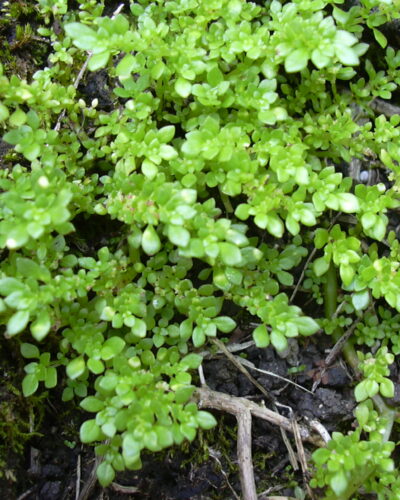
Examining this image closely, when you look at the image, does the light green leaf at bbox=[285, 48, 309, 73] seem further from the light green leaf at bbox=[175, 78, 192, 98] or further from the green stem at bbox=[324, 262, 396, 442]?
the green stem at bbox=[324, 262, 396, 442]

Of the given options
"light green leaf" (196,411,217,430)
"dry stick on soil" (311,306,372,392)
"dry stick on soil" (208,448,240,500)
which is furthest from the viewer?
"dry stick on soil" (311,306,372,392)

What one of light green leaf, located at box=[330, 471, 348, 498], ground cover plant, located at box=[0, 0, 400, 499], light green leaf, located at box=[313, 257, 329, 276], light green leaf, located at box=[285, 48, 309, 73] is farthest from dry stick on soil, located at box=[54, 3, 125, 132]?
light green leaf, located at box=[330, 471, 348, 498]

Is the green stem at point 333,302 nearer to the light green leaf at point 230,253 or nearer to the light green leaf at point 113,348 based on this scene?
the light green leaf at point 230,253

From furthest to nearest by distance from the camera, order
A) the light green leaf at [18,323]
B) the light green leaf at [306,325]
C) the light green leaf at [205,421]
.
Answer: the light green leaf at [306,325]
the light green leaf at [205,421]
the light green leaf at [18,323]

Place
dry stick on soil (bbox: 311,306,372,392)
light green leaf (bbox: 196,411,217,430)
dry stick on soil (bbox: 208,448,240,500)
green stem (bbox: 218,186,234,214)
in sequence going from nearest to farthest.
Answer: light green leaf (bbox: 196,411,217,430), dry stick on soil (bbox: 208,448,240,500), green stem (bbox: 218,186,234,214), dry stick on soil (bbox: 311,306,372,392)

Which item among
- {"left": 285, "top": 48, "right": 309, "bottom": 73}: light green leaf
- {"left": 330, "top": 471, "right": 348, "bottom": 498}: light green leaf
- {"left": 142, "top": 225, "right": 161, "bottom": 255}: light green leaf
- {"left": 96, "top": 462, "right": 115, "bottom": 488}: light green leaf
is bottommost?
{"left": 330, "top": 471, "right": 348, "bottom": 498}: light green leaf

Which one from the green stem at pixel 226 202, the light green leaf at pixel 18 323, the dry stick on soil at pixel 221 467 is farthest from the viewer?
the green stem at pixel 226 202

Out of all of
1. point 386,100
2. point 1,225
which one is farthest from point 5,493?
point 386,100

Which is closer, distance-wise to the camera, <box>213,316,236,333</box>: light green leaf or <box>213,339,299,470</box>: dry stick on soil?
<box>213,316,236,333</box>: light green leaf

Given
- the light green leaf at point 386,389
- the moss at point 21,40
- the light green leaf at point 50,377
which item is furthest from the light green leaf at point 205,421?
the moss at point 21,40
